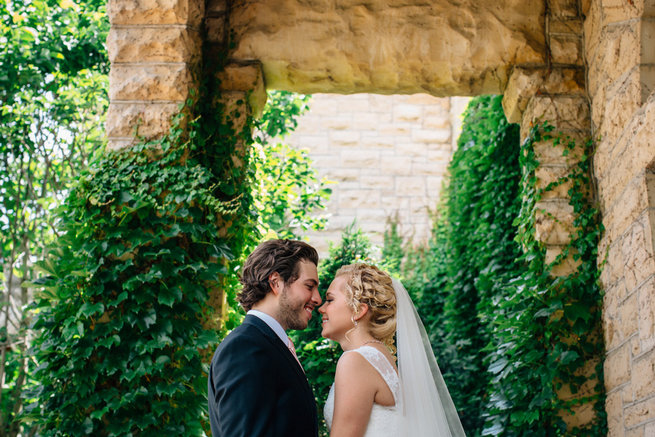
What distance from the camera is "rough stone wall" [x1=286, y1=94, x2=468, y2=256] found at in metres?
8.43

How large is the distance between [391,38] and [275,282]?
2.26 m

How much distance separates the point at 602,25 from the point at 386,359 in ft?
7.43

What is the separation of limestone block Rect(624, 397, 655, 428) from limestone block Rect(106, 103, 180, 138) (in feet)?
8.66

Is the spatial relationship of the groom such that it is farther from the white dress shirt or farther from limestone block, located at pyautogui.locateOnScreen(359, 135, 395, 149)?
limestone block, located at pyautogui.locateOnScreen(359, 135, 395, 149)

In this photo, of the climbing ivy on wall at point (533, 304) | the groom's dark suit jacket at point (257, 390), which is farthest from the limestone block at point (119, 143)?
the climbing ivy on wall at point (533, 304)

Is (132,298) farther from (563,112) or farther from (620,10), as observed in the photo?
(620,10)

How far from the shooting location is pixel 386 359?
9.00 ft

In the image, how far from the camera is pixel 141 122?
3.63m

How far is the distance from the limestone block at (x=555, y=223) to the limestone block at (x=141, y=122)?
6.82ft

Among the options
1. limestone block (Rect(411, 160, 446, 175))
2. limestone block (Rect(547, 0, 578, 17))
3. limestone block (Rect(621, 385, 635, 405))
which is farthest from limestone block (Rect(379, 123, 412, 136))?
limestone block (Rect(621, 385, 635, 405))

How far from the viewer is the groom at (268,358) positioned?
6.70 ft

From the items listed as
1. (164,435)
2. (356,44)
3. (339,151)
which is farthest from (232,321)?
(339,151)

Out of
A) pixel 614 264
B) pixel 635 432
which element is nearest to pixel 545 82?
pixel 614 264

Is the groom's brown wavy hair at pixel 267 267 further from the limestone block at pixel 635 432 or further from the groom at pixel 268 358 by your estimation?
the limestone block at pixel 635 432
